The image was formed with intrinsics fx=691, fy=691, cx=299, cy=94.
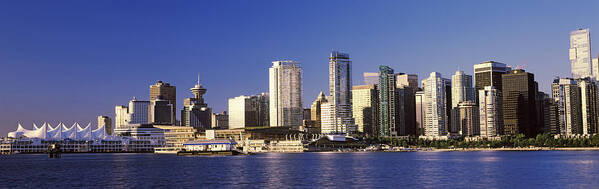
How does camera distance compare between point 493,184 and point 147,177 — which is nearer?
point 493,184

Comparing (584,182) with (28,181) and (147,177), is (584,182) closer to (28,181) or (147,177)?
(147,177)

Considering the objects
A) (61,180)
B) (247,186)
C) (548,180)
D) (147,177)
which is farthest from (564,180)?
(61,180)

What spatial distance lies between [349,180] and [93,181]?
38001 millimetres

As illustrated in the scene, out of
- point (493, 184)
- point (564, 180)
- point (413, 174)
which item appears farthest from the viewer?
point (413, 174)

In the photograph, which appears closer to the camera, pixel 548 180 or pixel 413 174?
pixel 548 180

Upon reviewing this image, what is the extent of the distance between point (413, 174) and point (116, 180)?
4709 cm

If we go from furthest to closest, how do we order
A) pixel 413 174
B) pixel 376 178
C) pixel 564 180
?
pixel 413 174 → pixel 376 178 → pixel 564 180

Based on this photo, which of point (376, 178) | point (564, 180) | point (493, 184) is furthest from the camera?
point (376, 178)

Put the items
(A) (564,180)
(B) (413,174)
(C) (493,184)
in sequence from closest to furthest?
(C) (493,184) → (A) (564,180) → (B) (413,174)

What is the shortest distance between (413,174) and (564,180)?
24.7m

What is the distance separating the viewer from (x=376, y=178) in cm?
10388

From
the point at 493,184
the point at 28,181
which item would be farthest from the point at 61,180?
the point at 493,184

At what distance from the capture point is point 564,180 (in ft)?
318

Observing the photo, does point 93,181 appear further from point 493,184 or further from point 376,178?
point 493,184
